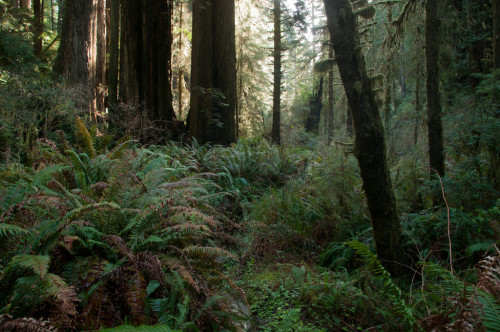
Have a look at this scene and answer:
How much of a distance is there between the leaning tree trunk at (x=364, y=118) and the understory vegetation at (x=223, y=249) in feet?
1.56

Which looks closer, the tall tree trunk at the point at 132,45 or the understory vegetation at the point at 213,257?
the understory vegetation at the point at 213,257

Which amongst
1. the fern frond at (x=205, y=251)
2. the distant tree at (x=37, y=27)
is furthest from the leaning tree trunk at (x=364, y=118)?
the distant tree at (x=37, y=27)

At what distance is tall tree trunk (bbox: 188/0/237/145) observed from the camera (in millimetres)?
9000

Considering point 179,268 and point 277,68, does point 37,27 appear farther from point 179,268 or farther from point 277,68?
point 179,268

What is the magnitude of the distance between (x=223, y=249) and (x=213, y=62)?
6.76 metres

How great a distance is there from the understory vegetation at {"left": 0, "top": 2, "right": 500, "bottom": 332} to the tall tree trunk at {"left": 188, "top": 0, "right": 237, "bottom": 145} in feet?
11.5

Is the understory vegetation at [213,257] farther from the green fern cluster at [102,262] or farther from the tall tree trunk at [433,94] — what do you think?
the tall tree trunk at [433,94]

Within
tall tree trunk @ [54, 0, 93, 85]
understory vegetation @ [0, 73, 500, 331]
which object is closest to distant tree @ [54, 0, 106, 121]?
tall tree trunk @ [54, 0, 93, 85]

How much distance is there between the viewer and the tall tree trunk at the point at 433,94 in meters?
5.46

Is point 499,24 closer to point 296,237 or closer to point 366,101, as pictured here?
point 366,101

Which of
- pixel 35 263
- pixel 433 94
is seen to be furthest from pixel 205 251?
pixel 433 94

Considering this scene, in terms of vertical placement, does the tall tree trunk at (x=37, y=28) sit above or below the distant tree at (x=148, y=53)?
above

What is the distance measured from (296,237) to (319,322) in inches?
72.7

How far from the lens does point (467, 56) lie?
10078 mm
